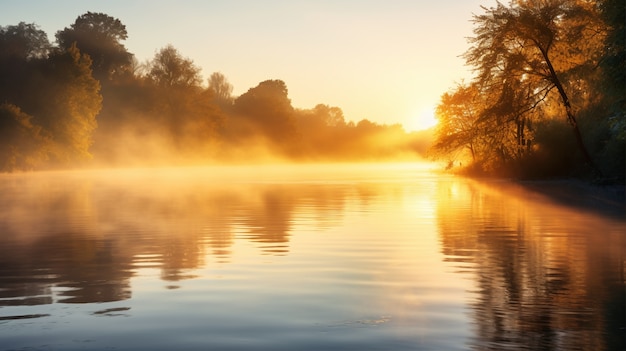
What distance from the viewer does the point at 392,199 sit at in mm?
36062

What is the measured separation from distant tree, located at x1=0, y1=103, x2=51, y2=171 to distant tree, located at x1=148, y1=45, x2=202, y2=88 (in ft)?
120

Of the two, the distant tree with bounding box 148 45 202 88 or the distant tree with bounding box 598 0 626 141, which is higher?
the distant tree with bounding box 148 45 202 88

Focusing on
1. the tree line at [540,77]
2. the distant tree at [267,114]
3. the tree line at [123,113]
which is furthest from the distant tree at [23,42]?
the tree line at [540,77]

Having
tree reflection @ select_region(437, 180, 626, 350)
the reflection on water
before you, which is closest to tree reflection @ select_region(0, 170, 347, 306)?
the reflection on water

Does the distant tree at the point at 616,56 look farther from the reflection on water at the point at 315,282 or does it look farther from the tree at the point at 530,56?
the tree at the point at 530,56

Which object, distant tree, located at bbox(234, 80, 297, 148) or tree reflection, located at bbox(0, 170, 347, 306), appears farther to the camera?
distant tree, located at bbox(234, 80, 297, 148)

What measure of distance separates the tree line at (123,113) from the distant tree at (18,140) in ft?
0.31

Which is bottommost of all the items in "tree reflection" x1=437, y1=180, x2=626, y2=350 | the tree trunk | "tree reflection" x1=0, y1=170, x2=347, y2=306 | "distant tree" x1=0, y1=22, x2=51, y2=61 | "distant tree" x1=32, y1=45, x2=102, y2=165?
"tree reflection" x1=437, y1=180, x2=626, y2=350

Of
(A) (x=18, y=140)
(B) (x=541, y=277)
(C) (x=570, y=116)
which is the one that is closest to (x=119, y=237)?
(B) (x=541, y=277)

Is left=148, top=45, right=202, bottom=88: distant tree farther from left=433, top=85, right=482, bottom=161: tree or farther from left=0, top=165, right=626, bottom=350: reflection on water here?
left=0, top=165, right=626, bottom=350: reflection on water

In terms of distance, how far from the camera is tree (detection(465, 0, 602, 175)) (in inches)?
1891

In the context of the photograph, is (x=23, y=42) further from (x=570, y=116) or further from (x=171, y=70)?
(x=570, y=116)

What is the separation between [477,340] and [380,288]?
372 centimetres

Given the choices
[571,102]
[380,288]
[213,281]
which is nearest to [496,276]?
[380,288]
